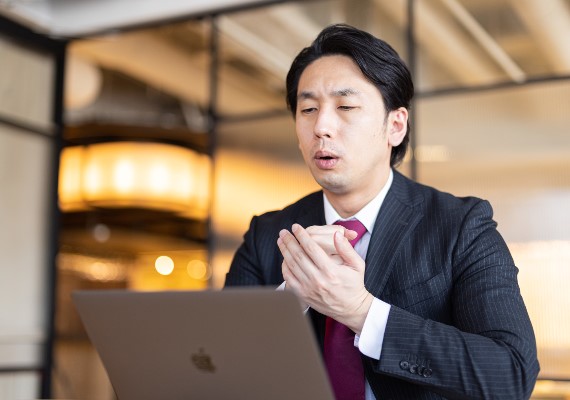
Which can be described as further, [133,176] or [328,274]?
[133,176]

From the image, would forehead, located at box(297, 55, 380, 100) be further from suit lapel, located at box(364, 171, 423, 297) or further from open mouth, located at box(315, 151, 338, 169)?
suit lapel, located at box(364, 171, 423, 297)

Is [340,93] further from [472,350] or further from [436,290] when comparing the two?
[472,350]

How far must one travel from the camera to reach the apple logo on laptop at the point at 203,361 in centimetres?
116

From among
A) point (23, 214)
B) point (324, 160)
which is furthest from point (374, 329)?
point (23, 214)

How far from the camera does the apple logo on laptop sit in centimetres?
116

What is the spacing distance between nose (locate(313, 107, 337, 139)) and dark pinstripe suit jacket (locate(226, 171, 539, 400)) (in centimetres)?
21

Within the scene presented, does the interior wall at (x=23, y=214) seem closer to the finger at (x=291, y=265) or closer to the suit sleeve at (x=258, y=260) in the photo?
the suit sleeve at (x=258, y=260)

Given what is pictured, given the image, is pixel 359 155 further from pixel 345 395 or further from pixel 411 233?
pixel 345 395

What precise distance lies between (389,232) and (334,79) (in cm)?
33

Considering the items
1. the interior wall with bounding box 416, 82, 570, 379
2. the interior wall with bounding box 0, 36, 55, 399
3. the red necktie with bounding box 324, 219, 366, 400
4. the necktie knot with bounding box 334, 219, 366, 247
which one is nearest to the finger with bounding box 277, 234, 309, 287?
the red necktie with bounding box 324, 219, 366, 400

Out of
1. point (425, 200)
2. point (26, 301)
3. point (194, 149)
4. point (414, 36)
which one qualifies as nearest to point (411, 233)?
point (425, 200)

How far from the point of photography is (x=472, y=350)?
4.23 feet

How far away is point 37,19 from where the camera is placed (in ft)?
14.7

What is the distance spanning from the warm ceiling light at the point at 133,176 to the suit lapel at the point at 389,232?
359 centimetres
